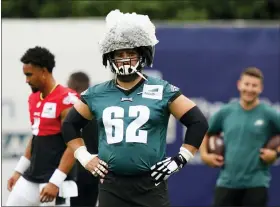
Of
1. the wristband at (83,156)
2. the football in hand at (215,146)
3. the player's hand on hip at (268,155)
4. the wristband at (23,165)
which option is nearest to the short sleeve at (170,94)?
the wristband at (83,156)

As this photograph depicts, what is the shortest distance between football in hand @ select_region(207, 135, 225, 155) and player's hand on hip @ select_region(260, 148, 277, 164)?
0.48m

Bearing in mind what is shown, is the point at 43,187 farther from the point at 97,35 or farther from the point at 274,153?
the point at 97,35

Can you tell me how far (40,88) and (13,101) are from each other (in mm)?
4101

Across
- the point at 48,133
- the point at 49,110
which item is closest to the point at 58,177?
the point at 48,133

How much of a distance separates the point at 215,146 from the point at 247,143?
1.24 feet

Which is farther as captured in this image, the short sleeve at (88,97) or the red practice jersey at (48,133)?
the red practice jersey at (48,133)

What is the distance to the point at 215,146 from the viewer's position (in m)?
10.9

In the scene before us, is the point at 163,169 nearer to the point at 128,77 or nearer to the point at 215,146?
the point at 128,77

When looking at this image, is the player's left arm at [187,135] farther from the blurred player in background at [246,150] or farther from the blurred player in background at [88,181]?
the blurred player in background at [246,150]

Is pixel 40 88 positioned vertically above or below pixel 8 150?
above

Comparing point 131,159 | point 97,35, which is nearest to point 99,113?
point 131,159

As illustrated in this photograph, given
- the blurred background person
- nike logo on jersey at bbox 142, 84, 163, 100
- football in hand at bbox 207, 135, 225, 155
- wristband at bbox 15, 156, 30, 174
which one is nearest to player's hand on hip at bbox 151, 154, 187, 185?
nike logo on jersey at bbox 142, 84, 163, 100

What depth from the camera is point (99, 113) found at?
7.23m

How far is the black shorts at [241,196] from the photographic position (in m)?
10.5
